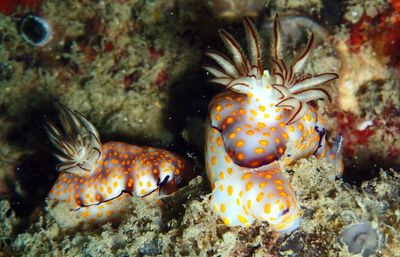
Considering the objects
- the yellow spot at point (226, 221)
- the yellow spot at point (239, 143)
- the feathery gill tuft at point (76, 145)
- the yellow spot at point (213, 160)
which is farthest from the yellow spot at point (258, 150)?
the feathery gill tuft at point (76, 145)

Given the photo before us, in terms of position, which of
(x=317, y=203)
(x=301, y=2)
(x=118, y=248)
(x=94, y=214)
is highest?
(x=301, y=2)

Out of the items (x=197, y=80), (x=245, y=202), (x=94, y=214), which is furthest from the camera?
(x=197, y=80)

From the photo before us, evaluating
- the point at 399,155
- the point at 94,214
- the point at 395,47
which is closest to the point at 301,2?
the point at 395,47

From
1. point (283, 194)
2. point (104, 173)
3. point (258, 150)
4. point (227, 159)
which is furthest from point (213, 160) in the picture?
point (104, 173)

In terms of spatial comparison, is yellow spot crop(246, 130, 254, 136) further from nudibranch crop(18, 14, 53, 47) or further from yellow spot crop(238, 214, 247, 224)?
nudibranch crop(18, 14, 53, 47)

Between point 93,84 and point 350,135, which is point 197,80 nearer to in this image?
point 93,84

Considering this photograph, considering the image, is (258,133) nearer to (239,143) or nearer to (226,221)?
(239,143)

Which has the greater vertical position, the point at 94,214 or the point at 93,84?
the point at 93,84
